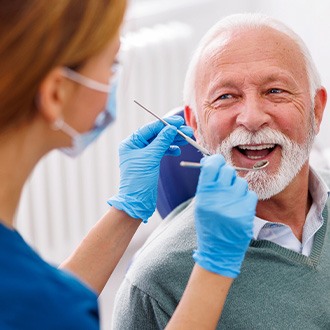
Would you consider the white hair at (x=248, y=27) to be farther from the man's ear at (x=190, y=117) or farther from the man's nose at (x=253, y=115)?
the man's nose at (x=253, y=115)

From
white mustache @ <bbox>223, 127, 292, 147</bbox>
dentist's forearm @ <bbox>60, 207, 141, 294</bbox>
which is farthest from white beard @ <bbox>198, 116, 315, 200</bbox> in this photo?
dentist's forearm @ <bbox>60, 207, 141, 294</bbox>

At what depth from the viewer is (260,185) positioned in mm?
1718

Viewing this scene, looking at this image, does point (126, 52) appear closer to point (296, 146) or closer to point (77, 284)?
point (296, 146)

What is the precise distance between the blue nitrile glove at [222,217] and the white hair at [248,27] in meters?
0.47

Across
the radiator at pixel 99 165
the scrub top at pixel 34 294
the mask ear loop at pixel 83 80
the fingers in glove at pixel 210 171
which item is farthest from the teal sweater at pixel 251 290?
the radiator at pixel 99 165

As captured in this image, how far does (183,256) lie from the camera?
1.70m

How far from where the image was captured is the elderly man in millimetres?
1658

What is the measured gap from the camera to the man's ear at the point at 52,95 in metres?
1.11

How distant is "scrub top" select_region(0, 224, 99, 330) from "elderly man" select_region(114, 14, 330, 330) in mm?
501

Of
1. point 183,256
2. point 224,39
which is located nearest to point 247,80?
point 224,39

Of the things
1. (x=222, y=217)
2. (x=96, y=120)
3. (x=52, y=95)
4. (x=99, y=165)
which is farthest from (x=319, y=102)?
(x=99, y=165)

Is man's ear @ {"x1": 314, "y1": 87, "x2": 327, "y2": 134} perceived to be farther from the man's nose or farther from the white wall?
the white wall

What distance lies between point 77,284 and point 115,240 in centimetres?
42

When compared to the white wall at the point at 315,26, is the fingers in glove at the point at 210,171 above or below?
below
